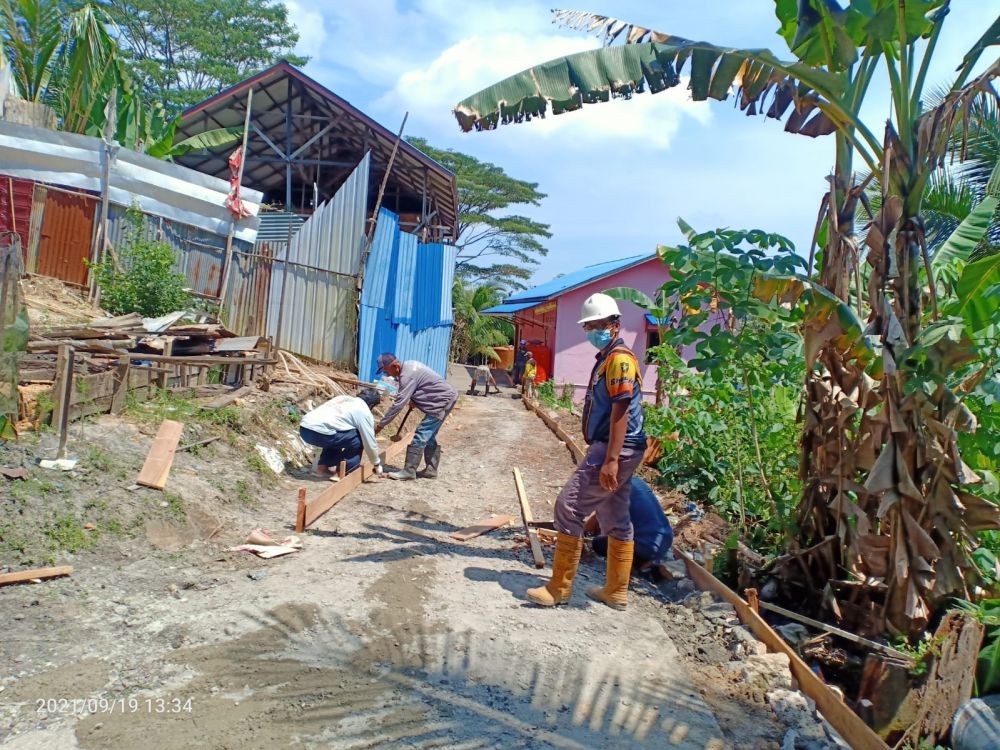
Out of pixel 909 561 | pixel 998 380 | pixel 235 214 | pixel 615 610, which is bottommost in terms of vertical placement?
pixel 615 610

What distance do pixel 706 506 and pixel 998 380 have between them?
424 cm

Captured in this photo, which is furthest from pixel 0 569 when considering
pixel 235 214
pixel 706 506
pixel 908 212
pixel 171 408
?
pixel 235 214

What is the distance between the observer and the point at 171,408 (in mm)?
7293

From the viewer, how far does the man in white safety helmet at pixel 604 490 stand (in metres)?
4.68

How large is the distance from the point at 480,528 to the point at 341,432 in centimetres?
207

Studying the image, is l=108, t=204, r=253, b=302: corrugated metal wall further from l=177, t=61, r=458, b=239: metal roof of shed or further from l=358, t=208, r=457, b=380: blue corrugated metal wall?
l=177, t=61, r=458, b=239: metal roof of shed

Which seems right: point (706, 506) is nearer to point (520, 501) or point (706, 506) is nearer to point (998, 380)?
point (520, 501)

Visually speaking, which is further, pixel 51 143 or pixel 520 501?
pixel 51 143

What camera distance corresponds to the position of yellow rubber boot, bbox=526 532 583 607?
4727mm

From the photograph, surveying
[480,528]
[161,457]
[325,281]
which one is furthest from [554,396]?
[161,457]

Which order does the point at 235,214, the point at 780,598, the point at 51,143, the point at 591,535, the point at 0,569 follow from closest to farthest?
the point at 0,569 < the point at 780,598 < the point at 591,535 < the point at 51,143 < the point at 235,214

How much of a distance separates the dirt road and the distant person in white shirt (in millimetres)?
2028

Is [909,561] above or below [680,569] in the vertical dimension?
above

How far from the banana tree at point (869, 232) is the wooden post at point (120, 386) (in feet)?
12.6
